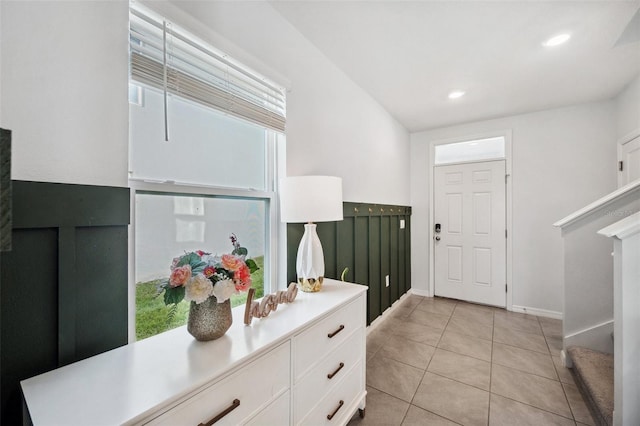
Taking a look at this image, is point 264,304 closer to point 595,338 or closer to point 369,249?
point 369,249

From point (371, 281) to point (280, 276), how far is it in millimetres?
1264

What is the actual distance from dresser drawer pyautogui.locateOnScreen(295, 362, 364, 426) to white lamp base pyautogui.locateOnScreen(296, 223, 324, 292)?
1.73 feet

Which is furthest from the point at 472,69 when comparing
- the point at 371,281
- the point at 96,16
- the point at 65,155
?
the point at 65,155

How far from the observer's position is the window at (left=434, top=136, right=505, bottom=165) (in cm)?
341

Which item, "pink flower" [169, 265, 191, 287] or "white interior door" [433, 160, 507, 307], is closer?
"pink flower" [169, 265, 191, 287]

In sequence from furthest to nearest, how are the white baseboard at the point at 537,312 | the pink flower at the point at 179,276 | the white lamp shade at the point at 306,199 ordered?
the white baseboard at the point at 537,312
the white lamp shade at the point at 306,199
the pink flower at the point at 179,276

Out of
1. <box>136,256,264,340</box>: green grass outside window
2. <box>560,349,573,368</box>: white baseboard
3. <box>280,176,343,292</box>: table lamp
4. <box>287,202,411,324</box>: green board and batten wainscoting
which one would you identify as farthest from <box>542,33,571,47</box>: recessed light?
<box>136,256,264,340</box>: green grass outside window

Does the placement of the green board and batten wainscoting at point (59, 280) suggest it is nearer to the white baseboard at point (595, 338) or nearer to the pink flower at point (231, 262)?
the pink flower at point (231, 262)

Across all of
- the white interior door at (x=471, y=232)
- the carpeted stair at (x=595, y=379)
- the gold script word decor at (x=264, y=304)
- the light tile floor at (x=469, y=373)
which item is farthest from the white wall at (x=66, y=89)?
the white interior door at (x=471, y=232)

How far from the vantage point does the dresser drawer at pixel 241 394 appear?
0.73 m

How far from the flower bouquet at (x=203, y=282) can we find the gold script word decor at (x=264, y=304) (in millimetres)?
102

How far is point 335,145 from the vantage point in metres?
2.14

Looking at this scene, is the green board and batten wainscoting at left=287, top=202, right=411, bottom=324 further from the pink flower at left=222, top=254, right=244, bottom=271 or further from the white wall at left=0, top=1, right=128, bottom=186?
the white wall at left=0, top=1, right=128, bottom=186

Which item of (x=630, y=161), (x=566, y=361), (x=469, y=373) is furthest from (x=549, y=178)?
(x=469, y=373)
